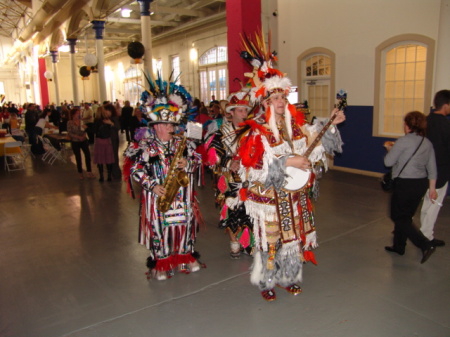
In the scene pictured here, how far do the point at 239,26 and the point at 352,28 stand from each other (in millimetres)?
2479

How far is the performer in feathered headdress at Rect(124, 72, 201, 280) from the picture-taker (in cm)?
342

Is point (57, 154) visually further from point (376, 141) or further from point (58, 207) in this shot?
point (376, 141)

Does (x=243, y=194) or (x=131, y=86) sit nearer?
(x=243, y=194)

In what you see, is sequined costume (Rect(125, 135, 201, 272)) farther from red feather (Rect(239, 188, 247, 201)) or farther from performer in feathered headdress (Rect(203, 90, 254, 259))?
red feather (Rect(239, 188, 247, 201))

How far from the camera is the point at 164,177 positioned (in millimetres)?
3498

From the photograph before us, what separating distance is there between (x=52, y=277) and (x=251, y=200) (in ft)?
7.60

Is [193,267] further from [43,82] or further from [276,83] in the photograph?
[43,82]

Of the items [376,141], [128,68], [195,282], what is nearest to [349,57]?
[376,141]

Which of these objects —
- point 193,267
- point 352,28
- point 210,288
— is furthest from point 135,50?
point 210,288

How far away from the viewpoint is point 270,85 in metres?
2.96

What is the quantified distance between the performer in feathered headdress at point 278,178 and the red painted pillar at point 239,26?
4.53 m

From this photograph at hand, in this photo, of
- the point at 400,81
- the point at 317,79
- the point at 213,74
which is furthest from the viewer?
the point at 213,74

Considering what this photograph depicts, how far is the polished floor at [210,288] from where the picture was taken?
291cm

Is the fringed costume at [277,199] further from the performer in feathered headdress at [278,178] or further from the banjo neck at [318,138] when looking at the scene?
the banjo neck at [318,138]
